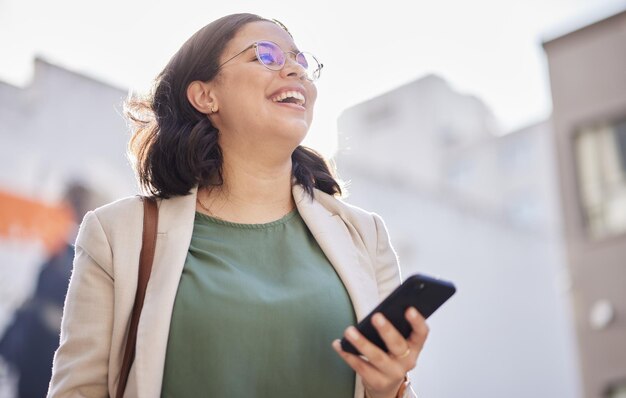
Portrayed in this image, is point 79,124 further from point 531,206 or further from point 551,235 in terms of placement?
point 531,206

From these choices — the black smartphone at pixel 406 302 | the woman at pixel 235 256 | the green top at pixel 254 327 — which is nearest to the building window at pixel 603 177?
the woman at pixel 235 256

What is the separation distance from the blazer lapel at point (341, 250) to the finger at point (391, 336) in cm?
41

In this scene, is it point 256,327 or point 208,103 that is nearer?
point 256,327

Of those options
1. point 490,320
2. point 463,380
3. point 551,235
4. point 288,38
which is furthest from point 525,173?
point 288,38

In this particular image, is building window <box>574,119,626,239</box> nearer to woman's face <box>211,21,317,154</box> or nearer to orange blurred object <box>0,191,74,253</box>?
orange blurred object <box>0,191,74,253</box>

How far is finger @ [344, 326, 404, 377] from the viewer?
7.41 ft

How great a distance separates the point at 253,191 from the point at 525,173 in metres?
36.2

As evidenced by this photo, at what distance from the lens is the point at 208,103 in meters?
3.18

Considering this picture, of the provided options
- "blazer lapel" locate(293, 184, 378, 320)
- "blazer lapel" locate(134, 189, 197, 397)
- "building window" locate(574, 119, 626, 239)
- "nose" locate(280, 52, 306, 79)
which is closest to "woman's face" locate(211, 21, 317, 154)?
"nose" locate(280, 52, 306, 79)

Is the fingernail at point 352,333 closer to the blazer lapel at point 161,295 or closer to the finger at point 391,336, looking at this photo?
the finger at point 391,336

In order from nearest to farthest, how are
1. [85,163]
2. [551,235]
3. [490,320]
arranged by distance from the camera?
[85,163]
[490,320]
[551,235]

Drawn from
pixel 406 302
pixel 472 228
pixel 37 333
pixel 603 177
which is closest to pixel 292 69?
pixel 406 302

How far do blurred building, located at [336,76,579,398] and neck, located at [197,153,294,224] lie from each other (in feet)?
44.2

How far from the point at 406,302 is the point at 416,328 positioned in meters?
0.10
